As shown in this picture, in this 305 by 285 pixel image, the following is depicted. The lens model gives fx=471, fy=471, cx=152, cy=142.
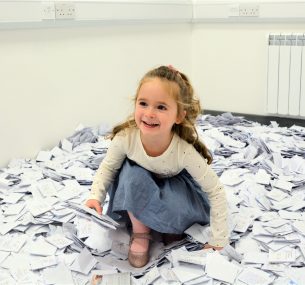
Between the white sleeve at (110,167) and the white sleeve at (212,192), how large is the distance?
0.22 m

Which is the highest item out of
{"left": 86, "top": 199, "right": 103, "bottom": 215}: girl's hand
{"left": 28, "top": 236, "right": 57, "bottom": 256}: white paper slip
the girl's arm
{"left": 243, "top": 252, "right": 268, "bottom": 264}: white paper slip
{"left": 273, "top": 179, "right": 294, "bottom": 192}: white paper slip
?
the girl's arm

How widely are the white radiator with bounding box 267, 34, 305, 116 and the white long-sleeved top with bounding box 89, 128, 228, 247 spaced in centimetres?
158

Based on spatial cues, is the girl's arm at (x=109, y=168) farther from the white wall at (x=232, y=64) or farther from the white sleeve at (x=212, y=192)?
the white wall at (x=232, y=64)

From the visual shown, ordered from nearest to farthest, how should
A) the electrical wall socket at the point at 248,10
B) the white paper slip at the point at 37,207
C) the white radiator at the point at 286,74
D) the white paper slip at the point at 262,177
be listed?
the white paper slip at the point at 37,207
the white paper slip at the point at 262,177
the white radiator at the point at 286,74
the electrical wall socket at the point at 248,10

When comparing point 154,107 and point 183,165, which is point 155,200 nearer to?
point 183,165

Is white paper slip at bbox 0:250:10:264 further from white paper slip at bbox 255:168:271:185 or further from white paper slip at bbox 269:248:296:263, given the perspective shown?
white paper slip at bbox 255:168:271:185

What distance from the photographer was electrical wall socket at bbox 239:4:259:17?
9.68 ft

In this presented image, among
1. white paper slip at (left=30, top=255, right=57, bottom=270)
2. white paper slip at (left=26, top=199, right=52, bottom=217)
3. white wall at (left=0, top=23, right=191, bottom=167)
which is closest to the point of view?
white paper slip at (left=30, top=255, right=57, bottom=270)

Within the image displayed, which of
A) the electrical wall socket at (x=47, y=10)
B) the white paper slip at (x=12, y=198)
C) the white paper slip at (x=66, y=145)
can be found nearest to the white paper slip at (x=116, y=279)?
the white paper slip at (x=12, y=198)

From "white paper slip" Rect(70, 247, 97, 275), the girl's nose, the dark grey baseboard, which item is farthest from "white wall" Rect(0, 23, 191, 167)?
the girl's nose

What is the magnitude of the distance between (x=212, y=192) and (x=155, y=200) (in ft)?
0.63

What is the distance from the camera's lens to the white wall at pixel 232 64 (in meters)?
3.05

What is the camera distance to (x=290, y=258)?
144 cm

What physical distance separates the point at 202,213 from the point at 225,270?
26 centimetres
